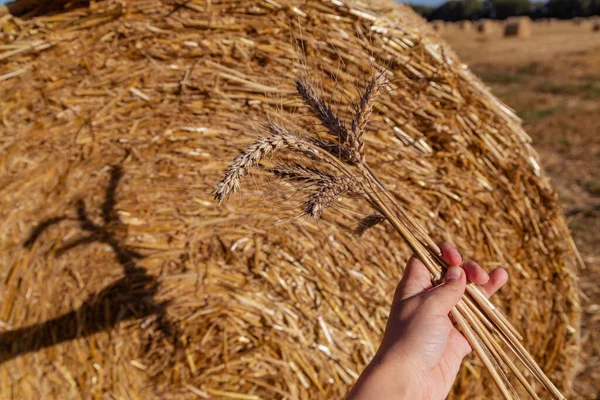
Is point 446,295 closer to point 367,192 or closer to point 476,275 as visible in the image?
point 476,275

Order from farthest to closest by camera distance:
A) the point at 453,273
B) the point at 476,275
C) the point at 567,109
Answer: the point at 567,109, the point at 476,275, the point at 453,273

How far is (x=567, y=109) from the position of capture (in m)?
8.63

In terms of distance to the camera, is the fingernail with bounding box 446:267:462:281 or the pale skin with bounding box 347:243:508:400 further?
the fingernail with bounding box 446:267:462:281

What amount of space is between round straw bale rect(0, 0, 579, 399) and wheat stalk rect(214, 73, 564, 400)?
770 millimetres

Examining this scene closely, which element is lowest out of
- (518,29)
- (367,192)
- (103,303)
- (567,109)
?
(518,29)

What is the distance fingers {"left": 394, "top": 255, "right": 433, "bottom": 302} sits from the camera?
171 cm

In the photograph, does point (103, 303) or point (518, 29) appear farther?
point (518, 29)

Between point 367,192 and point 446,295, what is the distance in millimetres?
358

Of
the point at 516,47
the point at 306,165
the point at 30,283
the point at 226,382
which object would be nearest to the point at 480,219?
the point at 306,165

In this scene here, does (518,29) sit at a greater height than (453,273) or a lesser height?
lesser

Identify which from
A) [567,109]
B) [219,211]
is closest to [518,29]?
[567,109]

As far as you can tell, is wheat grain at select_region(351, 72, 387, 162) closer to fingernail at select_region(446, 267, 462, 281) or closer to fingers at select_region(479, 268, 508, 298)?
fingernail at select_region(446, 267, 462, 281)

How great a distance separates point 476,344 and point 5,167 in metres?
2.14

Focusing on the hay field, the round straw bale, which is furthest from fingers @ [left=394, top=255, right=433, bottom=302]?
the hay field
